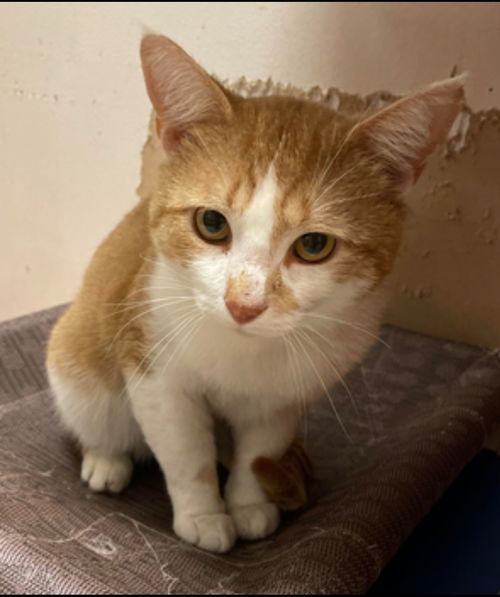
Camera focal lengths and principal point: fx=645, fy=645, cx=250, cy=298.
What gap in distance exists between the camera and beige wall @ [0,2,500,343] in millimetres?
712

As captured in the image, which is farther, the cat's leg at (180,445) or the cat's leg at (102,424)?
the cat's leg at (102,424)

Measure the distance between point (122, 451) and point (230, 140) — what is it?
52 centimetres

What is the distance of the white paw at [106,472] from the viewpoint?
951mm

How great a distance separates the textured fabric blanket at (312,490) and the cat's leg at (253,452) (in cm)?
6

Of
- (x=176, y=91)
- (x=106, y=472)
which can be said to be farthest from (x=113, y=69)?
(x=106, y=472)

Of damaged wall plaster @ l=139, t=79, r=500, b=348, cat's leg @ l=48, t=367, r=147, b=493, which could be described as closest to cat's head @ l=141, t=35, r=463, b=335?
damaged wall plaster @ l=139, t=79, r=500, b=348

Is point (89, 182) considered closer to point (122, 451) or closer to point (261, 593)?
point (122, 451)

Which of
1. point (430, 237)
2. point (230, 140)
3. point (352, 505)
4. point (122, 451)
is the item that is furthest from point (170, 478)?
point (430, 237)

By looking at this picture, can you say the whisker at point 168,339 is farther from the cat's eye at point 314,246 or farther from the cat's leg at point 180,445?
the cat's eye at point 314,246

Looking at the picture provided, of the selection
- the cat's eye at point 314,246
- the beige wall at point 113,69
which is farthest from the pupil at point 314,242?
the beige wall at point 113,69

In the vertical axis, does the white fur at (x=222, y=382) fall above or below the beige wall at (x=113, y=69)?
below

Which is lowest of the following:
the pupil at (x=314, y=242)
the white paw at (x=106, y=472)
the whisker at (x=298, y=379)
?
the white paw at (x=106, y=472)

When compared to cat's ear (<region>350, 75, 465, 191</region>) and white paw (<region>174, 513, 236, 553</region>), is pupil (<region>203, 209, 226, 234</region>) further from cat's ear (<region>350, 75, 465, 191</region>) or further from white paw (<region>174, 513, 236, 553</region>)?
white paw (<region>174, 513, 236, 553</region>)

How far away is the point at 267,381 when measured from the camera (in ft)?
2.85
